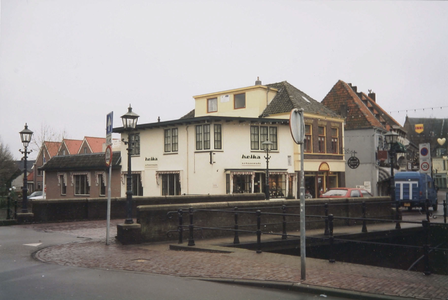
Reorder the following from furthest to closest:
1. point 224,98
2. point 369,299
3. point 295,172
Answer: point 224,98
point 295,172
point 369,299

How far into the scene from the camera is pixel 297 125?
786 centimetres

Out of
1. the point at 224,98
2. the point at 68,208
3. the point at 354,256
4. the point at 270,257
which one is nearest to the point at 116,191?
the point at 224,98

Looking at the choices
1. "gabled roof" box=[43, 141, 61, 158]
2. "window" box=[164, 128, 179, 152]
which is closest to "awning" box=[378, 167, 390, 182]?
"window" box=[164, 128, 179, 152]

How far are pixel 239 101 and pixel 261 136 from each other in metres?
6.31

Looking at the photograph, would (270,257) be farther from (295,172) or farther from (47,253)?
(295,172)

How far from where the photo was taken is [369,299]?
22.0 feet

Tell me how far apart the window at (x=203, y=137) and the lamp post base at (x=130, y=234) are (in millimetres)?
18018

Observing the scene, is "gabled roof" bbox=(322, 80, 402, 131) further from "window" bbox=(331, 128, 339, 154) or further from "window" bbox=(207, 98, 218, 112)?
"window" bbox=(207, 98, 218, 112)

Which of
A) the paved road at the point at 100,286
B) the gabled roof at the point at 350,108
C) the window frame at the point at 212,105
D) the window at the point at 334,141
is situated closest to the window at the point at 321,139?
the window at the point at 334,141

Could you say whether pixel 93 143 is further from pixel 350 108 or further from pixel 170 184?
pixel 350 108

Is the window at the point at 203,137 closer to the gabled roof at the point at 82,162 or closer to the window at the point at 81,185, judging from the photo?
the gabled roof at the point at 82,162

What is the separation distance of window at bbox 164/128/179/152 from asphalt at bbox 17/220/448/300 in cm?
1995

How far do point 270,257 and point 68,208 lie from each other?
1205 cm

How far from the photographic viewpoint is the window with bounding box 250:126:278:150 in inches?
1241
